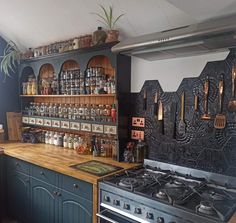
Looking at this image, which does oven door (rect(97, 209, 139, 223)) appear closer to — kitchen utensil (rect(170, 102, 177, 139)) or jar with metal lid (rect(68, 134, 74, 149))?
kitchen utensil (rect(170, 102, 177, 139))

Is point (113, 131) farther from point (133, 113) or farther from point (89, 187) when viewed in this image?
point (89, 187)

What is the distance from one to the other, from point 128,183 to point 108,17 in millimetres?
1427

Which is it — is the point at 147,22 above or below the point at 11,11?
below

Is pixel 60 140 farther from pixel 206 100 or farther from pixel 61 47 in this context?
pixel 206 100

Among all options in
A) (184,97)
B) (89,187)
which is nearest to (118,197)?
(89,187)

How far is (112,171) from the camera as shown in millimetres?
1970

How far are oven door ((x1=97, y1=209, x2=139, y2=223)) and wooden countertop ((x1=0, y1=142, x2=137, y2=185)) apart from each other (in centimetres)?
22

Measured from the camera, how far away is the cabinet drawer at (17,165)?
2486 millimetres

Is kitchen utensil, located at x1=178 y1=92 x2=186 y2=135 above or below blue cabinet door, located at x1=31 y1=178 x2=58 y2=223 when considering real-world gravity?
above

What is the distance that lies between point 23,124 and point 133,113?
1804mm

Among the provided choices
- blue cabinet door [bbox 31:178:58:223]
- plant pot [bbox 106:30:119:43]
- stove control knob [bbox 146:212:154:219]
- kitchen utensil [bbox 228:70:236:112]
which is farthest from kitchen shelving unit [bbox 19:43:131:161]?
kitchen utensil [bbox 228:70:236:112]

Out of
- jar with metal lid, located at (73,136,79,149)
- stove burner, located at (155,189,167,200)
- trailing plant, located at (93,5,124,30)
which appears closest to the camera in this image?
stove burner, located at (155,189,167,200)

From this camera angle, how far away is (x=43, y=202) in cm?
233

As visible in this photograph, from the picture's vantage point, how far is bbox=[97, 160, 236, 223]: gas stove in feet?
4.49
